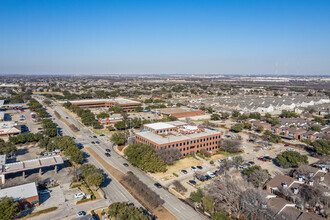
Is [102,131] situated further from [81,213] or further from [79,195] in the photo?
[81,213]

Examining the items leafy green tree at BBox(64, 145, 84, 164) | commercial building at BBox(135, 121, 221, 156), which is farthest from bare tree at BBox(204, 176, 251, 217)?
leafy green tree at BBox(64, 145, 84, 164)

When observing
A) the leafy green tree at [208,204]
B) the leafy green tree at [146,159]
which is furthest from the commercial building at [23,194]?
the leafy green tree at [208,204]

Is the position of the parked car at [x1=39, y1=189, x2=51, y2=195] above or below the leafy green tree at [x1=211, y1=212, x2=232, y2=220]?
below

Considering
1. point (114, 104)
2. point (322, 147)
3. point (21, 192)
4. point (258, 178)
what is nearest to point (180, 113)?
point (114, 104)

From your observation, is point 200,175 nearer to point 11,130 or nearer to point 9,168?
point 9,168

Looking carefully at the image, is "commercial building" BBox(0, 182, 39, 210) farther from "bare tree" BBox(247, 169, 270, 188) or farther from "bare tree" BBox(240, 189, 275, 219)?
"bare tree" BBox(247, 169, 270, 188)

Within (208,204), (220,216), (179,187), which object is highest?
(208,204)
